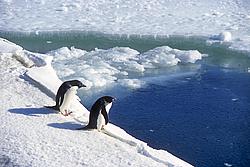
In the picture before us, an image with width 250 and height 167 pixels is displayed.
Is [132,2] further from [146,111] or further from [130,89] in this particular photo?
[146,111]

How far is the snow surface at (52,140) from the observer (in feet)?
20.7

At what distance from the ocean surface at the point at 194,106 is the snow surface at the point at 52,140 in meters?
1.69

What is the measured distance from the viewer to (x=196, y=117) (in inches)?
400

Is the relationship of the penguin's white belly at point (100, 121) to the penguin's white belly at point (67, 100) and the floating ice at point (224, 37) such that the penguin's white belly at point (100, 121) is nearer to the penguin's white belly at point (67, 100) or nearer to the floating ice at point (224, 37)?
the penguin's white belly at point (67, 100)

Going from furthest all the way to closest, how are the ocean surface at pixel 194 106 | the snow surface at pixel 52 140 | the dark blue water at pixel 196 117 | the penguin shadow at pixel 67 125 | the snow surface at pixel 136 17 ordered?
the snow surface at pixel 136 17, the ocean surface at pixel 194 106, the dark blue water at pixel 196 117, the penguin shadow at pixel 67 125, the snow surface at pixel 52 140

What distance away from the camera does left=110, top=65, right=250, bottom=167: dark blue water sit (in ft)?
28.7

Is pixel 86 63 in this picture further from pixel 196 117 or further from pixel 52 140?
pixel 52 140

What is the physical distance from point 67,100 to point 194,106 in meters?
3.76

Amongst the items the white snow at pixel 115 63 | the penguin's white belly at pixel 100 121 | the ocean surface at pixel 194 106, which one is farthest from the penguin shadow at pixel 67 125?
the white snow at pixel 115 63

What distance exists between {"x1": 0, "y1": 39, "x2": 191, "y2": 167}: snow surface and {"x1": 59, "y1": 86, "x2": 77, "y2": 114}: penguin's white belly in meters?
0.14

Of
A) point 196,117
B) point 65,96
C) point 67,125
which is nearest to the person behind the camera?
point 67,125

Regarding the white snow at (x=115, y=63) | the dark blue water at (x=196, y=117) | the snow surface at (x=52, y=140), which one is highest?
the snow surface at (x=52, y=140)

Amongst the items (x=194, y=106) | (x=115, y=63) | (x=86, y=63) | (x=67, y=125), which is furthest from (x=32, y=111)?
(x=115, y=63)

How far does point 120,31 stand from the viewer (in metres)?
16.3
